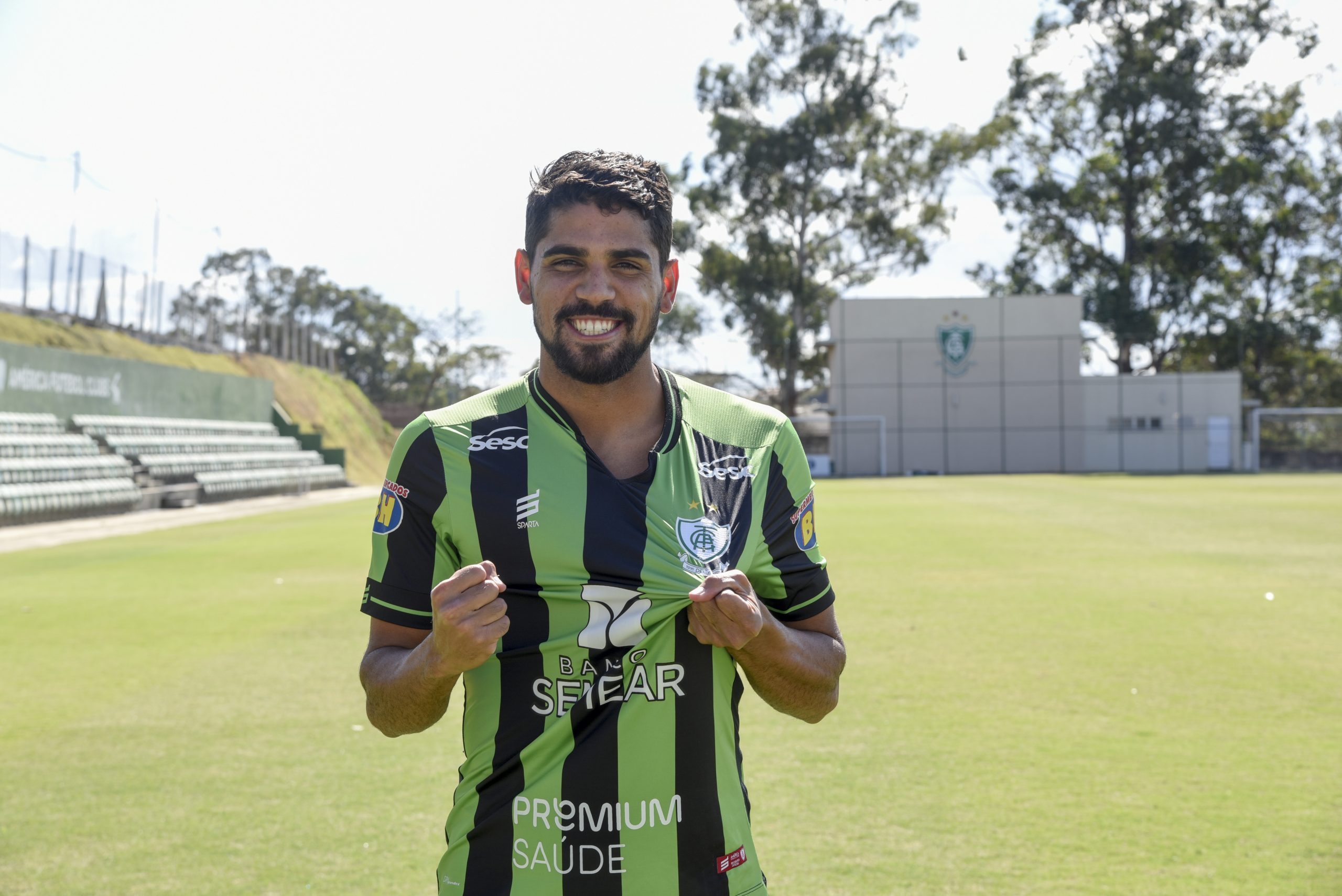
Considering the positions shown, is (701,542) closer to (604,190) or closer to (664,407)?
(664,407)

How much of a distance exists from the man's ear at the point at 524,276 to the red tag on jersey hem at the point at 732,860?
1.04m

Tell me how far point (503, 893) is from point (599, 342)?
37.0 inches

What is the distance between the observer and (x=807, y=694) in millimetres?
2143

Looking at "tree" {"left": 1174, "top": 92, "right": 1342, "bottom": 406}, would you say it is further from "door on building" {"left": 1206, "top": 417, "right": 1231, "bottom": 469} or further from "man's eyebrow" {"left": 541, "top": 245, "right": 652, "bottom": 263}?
"man's eyebrow" {"left": 541, "top": 245, "right": 652, "bottom": 263}

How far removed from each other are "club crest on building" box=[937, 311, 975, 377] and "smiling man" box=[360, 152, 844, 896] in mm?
48638

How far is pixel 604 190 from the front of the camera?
2090 mm

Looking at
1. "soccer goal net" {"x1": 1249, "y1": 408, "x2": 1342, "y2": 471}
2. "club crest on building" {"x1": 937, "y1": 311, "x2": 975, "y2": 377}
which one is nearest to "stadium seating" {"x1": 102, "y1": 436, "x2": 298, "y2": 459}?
"club crest on building" {"x1": 937, "y1": 311, "x2": 975, "y2": 377}

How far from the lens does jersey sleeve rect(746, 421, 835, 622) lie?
6.95ft

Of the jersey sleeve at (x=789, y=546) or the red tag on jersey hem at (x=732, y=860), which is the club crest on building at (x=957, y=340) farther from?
the red tag on jersey hem at (x=732, y=860)

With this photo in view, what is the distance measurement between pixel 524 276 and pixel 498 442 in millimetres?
348

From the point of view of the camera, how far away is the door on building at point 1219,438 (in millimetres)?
48656

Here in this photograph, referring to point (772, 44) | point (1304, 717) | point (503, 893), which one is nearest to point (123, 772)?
point (503, 893)

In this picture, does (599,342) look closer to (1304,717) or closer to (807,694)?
(807,694)

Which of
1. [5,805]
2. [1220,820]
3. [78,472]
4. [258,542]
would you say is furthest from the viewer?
[78,472]
